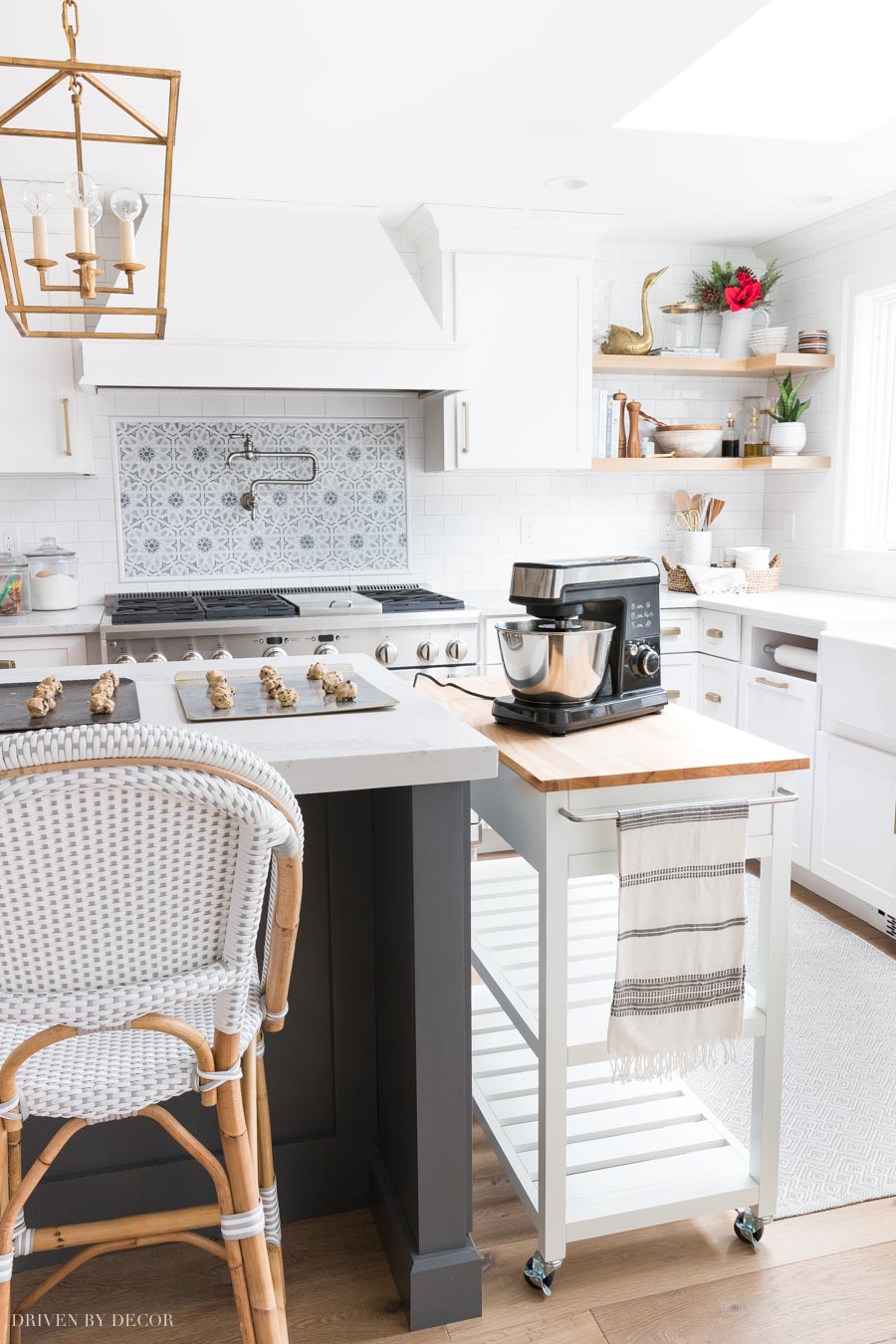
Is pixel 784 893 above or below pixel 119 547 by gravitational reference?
below

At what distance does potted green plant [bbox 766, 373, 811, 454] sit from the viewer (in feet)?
14.6

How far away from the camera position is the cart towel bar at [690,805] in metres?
1.72

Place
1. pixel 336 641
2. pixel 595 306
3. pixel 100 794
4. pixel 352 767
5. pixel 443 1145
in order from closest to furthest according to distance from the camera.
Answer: pixel 100 794, pixel 352 767, pixel 443 1145, pixel 336 641, pixel 595 306

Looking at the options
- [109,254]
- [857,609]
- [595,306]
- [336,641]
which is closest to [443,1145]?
[336,641]

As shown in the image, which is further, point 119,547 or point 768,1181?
point 119,547

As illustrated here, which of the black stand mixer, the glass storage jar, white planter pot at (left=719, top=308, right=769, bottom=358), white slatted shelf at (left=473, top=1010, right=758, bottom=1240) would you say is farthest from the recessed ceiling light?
white slatted shelf at (left=473, top=1010, right=758, bottom=1240)

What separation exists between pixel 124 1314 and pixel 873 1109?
1626 millimetres

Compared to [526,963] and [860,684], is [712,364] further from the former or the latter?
[526,963]

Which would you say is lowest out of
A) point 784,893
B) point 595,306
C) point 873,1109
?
point 873,1109

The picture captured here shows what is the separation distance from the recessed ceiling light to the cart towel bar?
6.82 ft

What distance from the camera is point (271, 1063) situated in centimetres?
199

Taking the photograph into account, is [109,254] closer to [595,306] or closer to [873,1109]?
[595,306]

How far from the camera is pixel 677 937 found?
1.78 m

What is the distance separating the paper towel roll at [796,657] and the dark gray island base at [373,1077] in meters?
2.10
